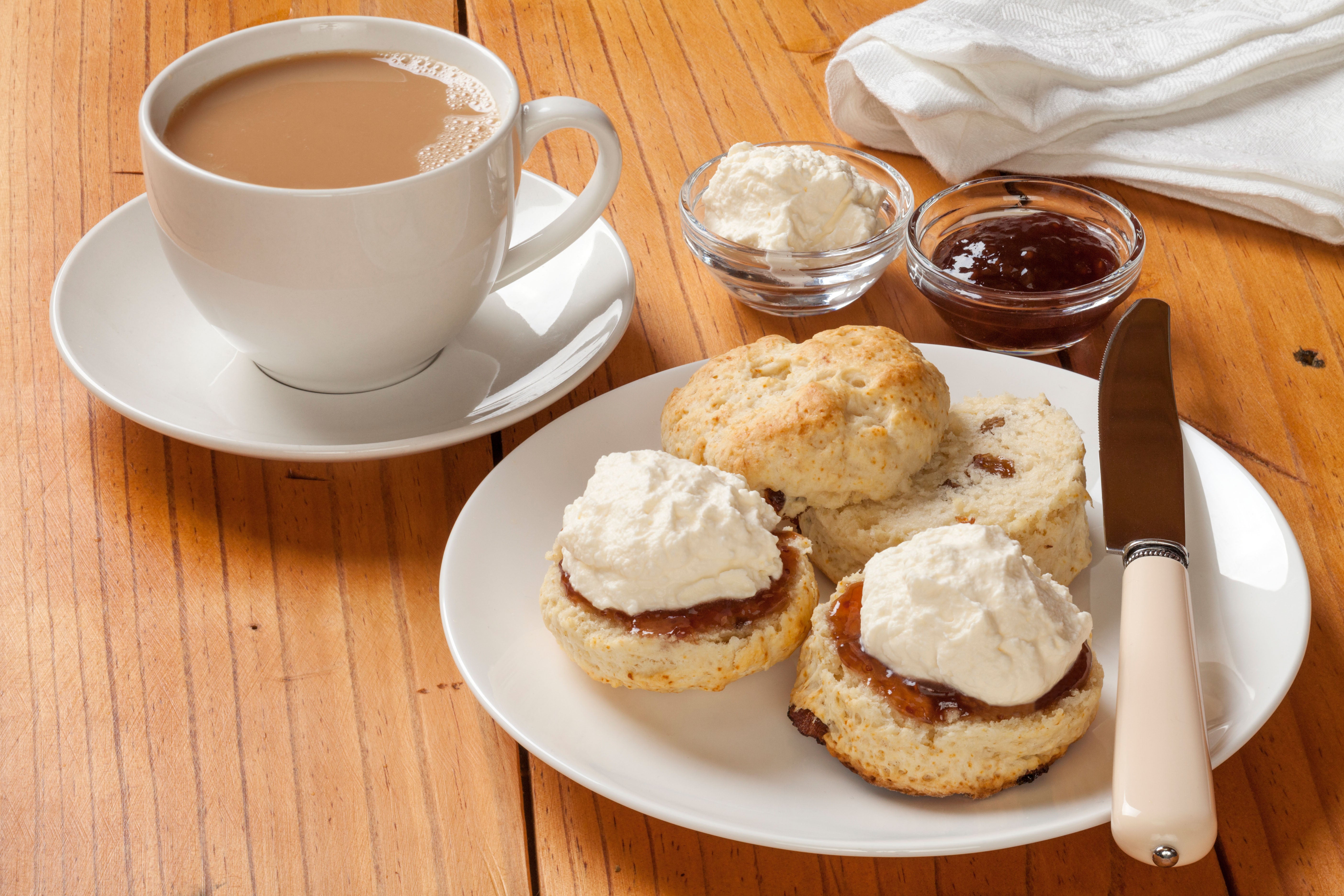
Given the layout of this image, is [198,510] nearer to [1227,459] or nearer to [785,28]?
[1227,459]

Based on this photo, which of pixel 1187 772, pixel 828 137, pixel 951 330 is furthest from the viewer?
pixel 828 137

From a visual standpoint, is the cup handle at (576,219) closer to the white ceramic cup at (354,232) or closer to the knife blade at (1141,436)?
the white ceramic cup at (354,232)

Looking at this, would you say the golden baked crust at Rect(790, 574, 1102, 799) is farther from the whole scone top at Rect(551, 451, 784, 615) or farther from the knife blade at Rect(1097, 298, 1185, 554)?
the knife blade at Rect(1097, 298, 1185, 554)

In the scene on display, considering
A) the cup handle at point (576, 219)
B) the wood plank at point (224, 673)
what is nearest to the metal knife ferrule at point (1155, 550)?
the wood plank at point (224, 673)

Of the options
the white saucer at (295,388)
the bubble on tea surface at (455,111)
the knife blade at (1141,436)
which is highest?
the bubble on tea surface at (455,111)

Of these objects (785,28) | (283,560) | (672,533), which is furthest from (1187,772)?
(785,28)

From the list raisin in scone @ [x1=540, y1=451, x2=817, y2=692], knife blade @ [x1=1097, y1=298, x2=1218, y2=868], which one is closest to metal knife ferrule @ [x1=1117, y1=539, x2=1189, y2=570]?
knife blade @ [x1=1097, y1=298, x2=1218, y2=868]

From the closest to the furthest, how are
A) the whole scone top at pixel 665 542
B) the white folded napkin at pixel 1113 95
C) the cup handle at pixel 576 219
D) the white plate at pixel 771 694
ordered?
the white plate at pixel 771 694, the whole scone top at pixel 665 542, the cup handle at pixel 576 219, the white folded napkin at pixel 1113 95
